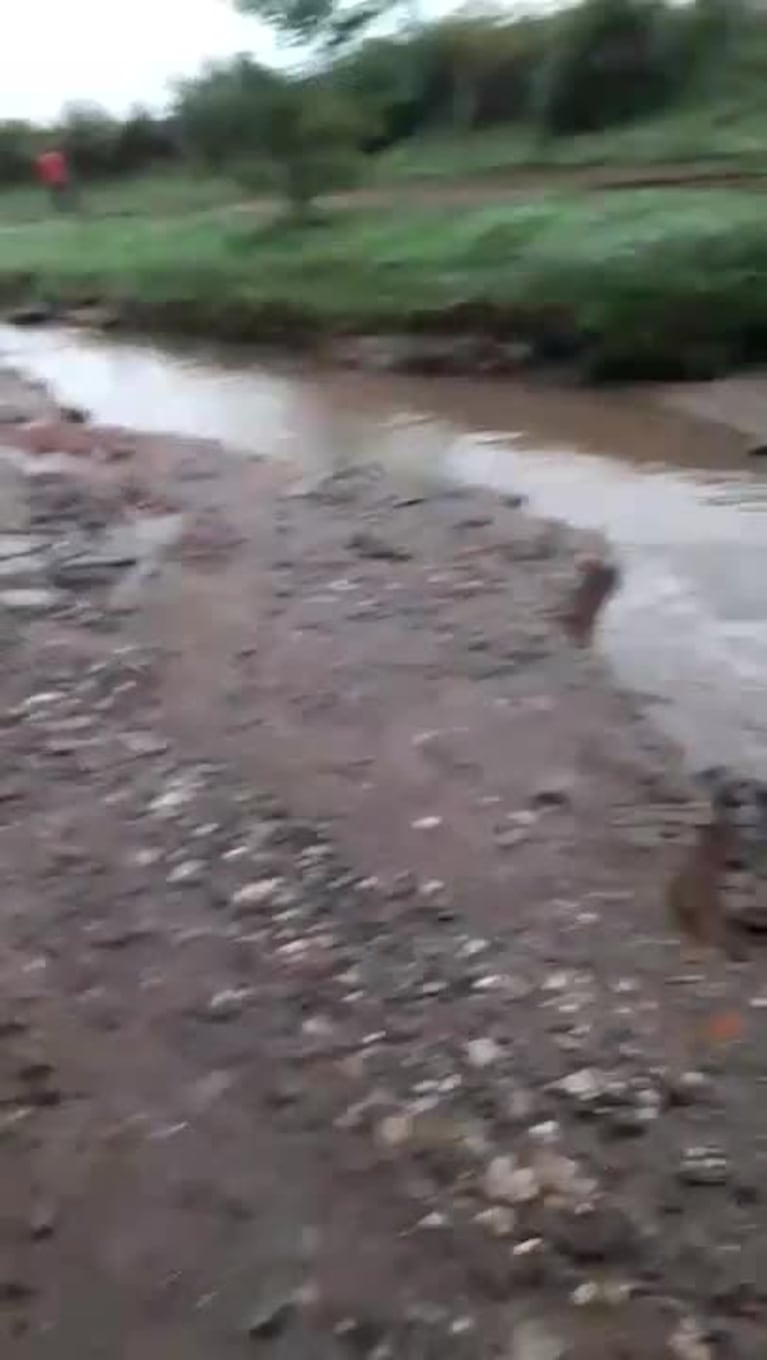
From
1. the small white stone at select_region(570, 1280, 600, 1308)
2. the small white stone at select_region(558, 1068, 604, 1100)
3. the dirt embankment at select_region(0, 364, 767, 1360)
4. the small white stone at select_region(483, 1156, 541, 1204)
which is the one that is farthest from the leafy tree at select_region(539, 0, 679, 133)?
the small white stone at select_region(570, 1280, 600, 1308)

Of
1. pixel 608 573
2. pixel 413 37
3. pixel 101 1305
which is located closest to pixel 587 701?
pixel 608 573

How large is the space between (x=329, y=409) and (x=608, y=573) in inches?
304

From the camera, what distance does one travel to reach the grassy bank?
1555 centimetres

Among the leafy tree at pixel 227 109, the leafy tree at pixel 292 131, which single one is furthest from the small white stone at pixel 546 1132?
the leafy tree at pixel 227 109

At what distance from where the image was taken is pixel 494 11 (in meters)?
26.6

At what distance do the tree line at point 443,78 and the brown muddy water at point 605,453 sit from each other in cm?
427

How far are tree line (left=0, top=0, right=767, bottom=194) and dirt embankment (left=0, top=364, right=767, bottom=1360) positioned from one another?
53.5ft

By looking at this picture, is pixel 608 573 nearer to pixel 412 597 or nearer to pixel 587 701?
pixel 412 597

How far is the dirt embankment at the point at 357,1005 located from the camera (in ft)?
11.7

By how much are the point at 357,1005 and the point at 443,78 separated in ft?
82.2

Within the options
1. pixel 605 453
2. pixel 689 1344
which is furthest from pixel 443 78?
pixel 689 1344

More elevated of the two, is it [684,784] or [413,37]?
[413,37]

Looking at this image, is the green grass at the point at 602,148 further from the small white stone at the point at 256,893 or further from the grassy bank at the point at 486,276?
the small white stone at the point at 256,893

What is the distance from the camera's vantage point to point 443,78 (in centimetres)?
2734
